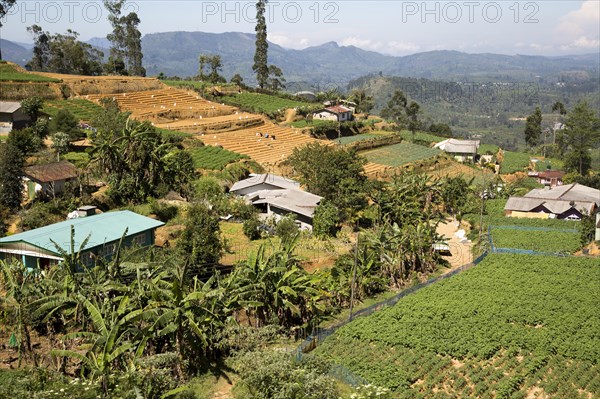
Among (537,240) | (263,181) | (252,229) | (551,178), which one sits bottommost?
(537,240)

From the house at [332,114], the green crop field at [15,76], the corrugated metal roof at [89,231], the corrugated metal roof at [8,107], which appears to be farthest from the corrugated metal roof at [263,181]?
the green crop field at [15,76]

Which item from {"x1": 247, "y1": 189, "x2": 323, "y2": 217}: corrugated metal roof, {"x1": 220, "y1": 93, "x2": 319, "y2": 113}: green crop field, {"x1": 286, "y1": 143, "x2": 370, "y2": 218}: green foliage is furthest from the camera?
{"x1": 220, "y1": 93, "x2": 319, "y2": 113}: green crop field

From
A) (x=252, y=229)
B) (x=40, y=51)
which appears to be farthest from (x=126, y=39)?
(x=252, y=229)

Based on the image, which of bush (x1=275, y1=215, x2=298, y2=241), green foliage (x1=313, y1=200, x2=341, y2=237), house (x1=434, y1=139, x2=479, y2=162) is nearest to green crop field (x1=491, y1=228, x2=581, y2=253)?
green foliage (x1=313, y1=200, x2=341, y2=237)

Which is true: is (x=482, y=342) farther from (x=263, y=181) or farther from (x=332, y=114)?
(x=332, y=114)

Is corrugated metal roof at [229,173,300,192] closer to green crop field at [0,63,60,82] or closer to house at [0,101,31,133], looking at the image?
house at [0,101,31,133]

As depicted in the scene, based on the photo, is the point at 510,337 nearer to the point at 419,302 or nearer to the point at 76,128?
the point at 419,302

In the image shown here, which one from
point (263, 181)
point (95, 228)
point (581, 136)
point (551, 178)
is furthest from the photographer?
point (581, 136)
